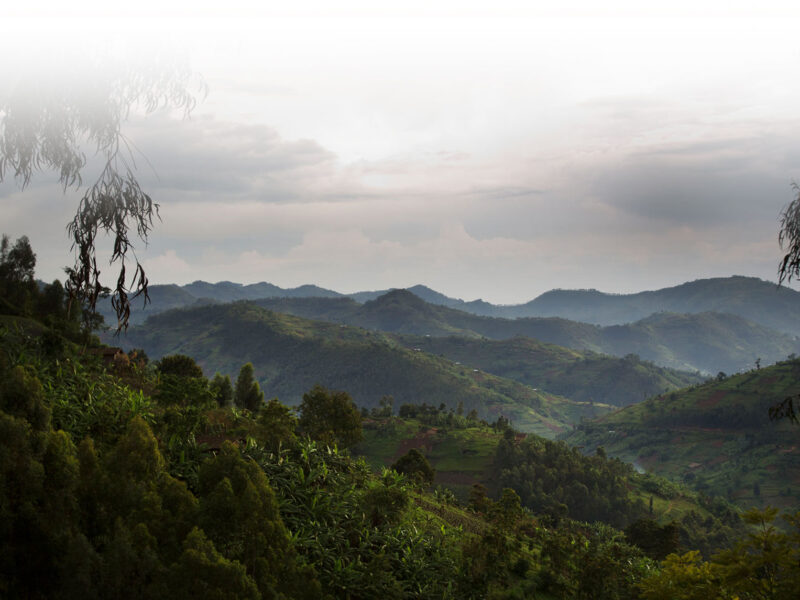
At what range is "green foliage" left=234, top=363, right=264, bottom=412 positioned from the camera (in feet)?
158

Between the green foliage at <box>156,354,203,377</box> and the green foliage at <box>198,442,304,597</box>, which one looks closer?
the green foliage at <box>198,442,304,597</box>

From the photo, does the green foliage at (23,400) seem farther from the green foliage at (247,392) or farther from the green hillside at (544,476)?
the green hillside at (544,476)

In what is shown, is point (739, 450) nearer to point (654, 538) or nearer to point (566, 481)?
point (566, 481)

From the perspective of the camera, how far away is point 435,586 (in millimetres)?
14883

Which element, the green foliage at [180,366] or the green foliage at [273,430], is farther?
the green foliage at [180,366]

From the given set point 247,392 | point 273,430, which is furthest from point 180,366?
point 273,430

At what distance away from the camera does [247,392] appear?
48.9m

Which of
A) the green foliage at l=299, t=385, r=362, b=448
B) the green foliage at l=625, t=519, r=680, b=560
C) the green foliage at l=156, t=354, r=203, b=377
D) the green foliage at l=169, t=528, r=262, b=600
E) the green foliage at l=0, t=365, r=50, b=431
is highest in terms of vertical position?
the green foliage at l=0, t=365, r=50, b=431

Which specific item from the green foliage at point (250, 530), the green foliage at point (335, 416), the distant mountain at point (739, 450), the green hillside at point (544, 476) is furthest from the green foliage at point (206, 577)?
the distant mountain at point (739, 450)

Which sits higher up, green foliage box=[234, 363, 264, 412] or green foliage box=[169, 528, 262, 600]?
green foliage box=[169, 528, 262, 600]

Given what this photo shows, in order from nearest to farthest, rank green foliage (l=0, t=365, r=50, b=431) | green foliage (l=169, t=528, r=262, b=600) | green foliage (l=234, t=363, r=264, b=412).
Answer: green foliage (l=169, t=528, r=262, b=600), green foliage (l=0, t=365, r=50, b=431), green foliage (l=234, t=363, r=264, b=412)

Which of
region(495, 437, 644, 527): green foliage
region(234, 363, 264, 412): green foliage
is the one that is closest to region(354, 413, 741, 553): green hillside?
region(495, 437, 644, 527): green foliage

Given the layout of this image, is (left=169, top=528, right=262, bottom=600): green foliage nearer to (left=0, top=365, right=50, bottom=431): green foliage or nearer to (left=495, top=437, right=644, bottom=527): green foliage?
(left=0, top=365, right=50, bottom=431): green foliage

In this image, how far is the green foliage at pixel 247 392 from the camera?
1899 inches
